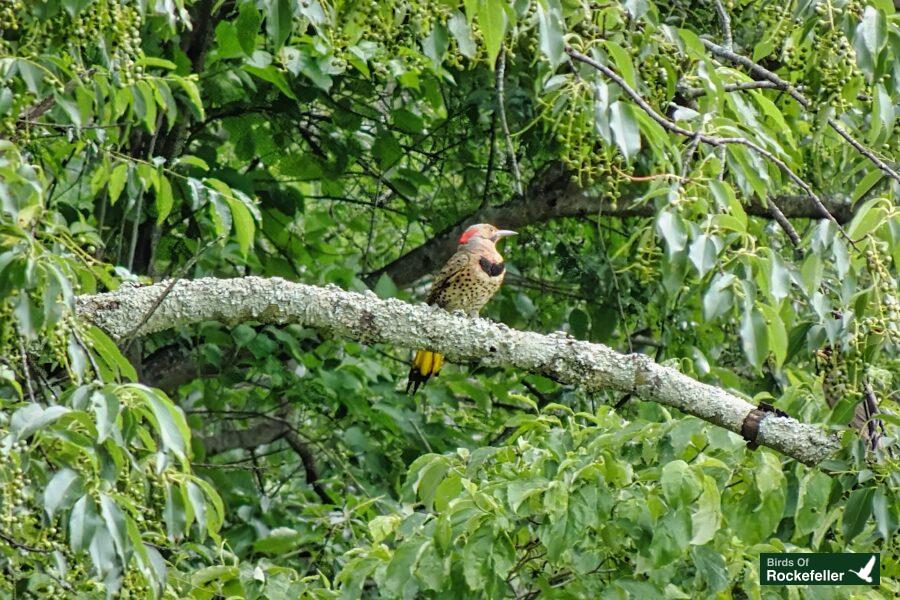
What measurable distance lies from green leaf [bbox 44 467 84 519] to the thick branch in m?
0.81

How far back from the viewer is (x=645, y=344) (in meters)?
6.08

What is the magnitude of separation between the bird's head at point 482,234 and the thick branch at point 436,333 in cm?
200

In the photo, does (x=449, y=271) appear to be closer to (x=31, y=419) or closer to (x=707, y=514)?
(x=707, y=514)

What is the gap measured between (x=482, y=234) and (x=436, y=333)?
2101 mm

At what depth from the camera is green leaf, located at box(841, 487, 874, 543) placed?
2.96 metres

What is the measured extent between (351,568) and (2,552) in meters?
1.09

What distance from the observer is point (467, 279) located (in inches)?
198

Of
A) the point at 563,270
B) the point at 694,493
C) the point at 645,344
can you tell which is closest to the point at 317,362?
the point at 563,270

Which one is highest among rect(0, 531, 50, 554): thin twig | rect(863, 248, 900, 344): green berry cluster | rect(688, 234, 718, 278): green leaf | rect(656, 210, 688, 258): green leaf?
rect(656, 210, 688, 258): green leaf

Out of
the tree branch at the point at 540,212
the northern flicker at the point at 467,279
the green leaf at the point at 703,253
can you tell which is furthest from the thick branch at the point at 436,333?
the tree branch at the point at 540,212

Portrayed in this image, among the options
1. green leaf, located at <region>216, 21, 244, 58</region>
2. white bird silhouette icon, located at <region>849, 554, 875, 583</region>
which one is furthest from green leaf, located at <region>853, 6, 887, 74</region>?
green leaf, located at <region>216, 21, 244, 58</region>

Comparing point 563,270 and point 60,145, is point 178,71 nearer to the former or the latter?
point 60,145

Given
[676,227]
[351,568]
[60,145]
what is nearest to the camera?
[676,227]

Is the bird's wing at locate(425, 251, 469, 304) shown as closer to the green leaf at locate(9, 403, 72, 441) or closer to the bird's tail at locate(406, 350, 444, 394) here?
the bird's tail at locate(406, 350, 444, 394)
